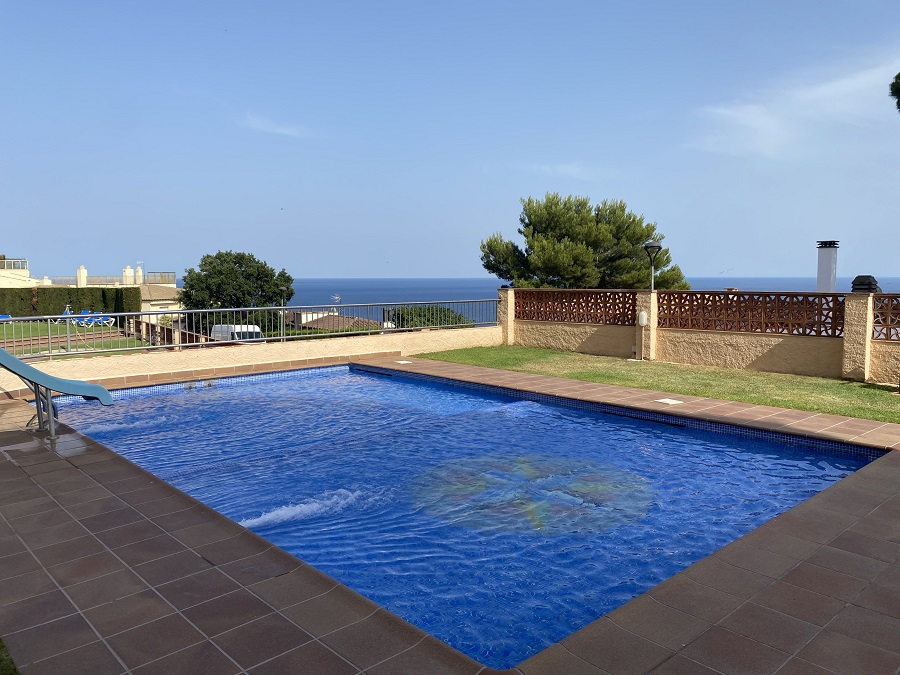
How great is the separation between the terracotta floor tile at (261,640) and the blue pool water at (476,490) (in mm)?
935

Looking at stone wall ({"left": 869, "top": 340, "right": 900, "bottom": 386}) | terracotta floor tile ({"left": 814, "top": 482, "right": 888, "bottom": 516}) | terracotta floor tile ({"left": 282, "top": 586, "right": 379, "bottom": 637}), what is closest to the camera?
terracotta floor tile ({"left": 282, "top": 586, "right": 379, "bottom": 637})

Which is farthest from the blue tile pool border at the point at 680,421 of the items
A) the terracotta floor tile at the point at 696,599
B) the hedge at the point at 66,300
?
the hedge at the point at 66,300

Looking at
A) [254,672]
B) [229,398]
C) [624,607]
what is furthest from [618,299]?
[254,672]

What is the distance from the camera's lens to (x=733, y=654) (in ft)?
8.25

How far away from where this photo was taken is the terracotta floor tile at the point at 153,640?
8.12 feet

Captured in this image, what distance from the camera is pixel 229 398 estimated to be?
9.25 m

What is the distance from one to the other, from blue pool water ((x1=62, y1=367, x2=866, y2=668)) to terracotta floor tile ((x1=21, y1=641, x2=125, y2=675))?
4.92 ft

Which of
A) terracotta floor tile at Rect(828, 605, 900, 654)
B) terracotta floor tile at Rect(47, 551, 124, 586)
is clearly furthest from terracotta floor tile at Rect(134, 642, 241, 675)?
terracotta floor tile at Rect(828, 605, 900, 654)

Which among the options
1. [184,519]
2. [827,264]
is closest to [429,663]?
[184,519]

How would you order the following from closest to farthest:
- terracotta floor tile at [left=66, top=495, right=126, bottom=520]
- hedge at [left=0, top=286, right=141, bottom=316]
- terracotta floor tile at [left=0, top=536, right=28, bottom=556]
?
terracotta floor tile at [left=0, top=536, right=28, bottom=556] → terracotta floor tile at [left=66, top=495, right=126, bottom=520] → hedge at [left=0, top=286, right=141, bottom=316]

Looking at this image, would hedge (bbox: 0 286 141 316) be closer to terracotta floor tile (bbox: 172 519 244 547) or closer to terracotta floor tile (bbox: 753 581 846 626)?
terracotta floor tile (bbox: 172 519 244 547)

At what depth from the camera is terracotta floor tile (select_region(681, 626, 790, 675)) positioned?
95.1 inches

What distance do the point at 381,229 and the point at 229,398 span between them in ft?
170

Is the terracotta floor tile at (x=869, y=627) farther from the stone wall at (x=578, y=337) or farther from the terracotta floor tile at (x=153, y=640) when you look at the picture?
the stone wall at (x=578, y=337)
